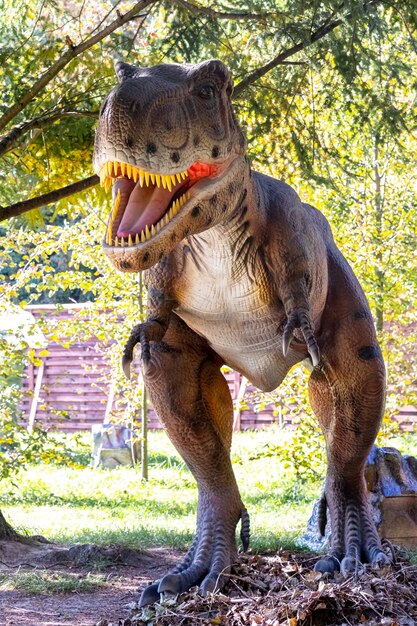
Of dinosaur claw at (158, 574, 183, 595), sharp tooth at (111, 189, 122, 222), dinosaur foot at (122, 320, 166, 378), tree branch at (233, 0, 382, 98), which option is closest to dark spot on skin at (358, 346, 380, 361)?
dinosaur foot at (122, 320, 166, 378)

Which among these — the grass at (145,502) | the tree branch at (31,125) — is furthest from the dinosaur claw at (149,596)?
the tree branch at (31,125)

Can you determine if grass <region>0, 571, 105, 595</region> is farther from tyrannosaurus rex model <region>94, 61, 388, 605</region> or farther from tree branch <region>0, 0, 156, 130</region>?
tree branch <region>0, 0, 156, 130</region>

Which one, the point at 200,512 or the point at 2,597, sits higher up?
the point at 200,512

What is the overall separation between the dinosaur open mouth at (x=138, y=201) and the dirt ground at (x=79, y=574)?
1.75 m

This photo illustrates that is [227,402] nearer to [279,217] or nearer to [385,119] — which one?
[279,217]

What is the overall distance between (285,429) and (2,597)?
8.19 m

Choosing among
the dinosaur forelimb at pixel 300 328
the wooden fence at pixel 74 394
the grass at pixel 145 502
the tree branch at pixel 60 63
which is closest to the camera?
the dinosaur forelimb at pixel 300 328

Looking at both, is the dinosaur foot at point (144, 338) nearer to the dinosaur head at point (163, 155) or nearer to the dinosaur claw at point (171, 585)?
the dinosaur head at point (163, 155)

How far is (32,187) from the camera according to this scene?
6621 mm

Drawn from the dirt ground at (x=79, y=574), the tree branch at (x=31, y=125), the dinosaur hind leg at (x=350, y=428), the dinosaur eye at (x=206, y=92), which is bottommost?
the dirt ground at (x=79, y=574)

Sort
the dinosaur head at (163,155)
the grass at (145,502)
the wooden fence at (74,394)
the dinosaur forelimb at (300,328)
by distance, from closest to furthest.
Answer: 1. the dinosaur head at (163,155)
2. the dinosaur forelimb at (300,328)
3. the grass at (145,502)
4. the wooden fence at (74,394)

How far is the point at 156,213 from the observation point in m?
3.26

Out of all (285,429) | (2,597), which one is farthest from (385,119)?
(285,429)

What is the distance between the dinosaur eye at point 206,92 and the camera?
3.40 metres
